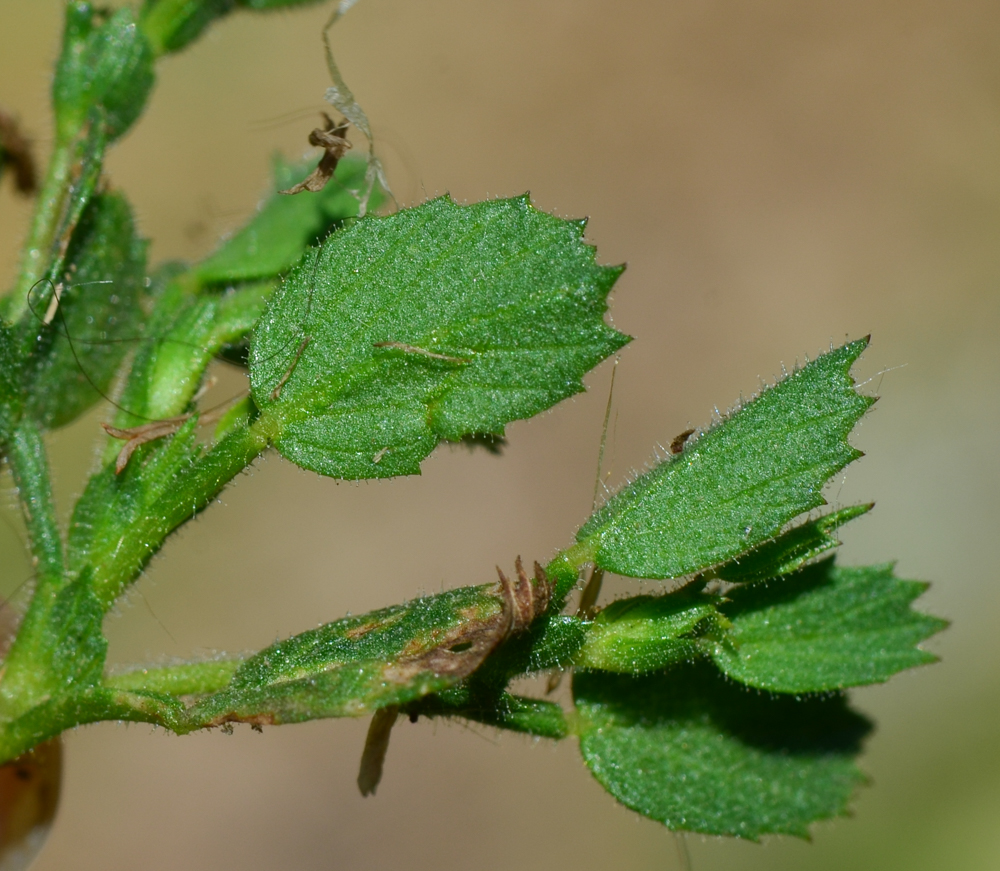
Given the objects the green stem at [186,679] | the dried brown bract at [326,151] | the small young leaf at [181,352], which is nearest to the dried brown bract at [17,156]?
the small young leaf at [181,352]

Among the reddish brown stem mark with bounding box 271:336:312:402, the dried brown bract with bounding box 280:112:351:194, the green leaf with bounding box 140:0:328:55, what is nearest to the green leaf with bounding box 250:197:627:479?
the reddish brown stem mark with bounding box 271:336:312:402

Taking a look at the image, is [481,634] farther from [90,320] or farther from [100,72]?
[100,72]

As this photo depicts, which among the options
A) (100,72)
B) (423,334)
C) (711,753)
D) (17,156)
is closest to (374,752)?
(711,753)

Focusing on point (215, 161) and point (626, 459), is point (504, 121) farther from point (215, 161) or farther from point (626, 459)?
point (626, 459)

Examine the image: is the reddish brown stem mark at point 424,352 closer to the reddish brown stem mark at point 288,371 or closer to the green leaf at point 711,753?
the reddish brown stem mark at point 288,371

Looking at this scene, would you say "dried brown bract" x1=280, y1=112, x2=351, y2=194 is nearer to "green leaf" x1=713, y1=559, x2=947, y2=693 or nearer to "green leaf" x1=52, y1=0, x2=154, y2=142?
"green leaf" x1=52, y1=0, x2=154, y2=142

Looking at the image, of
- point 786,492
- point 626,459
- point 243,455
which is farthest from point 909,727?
point 243,455
